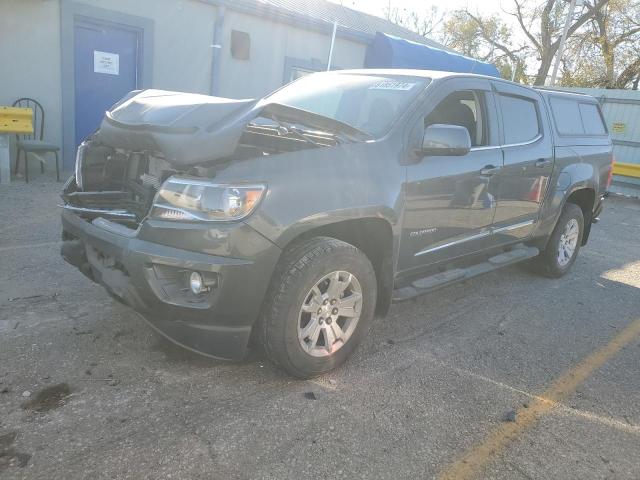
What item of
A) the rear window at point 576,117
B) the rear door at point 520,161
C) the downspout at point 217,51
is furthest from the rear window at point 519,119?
the downspout at point 217,51

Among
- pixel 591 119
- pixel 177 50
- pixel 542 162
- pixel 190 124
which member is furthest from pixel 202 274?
pixel 177 50

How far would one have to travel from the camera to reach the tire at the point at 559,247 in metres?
5.45

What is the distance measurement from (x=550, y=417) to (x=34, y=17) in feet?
28.3

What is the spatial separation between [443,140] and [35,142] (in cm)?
672

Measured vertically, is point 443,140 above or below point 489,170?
above

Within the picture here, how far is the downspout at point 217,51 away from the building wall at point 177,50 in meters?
0.06

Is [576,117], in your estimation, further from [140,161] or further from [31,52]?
[31,52]

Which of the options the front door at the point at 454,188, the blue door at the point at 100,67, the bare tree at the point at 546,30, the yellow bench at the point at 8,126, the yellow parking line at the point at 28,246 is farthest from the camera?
the bare tree at the point at 546,30

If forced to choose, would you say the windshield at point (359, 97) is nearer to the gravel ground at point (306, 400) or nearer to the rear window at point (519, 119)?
the rear window at point (519, 119)

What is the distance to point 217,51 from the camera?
32.7 ft

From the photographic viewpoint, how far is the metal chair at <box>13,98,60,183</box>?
763 centimetres

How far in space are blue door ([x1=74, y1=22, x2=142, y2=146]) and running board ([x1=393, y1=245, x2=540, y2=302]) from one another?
7.21m

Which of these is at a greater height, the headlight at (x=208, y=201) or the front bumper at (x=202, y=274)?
the headlight at (x=208, y=201)

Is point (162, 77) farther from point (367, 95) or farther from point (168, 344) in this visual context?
point (168, 344)
